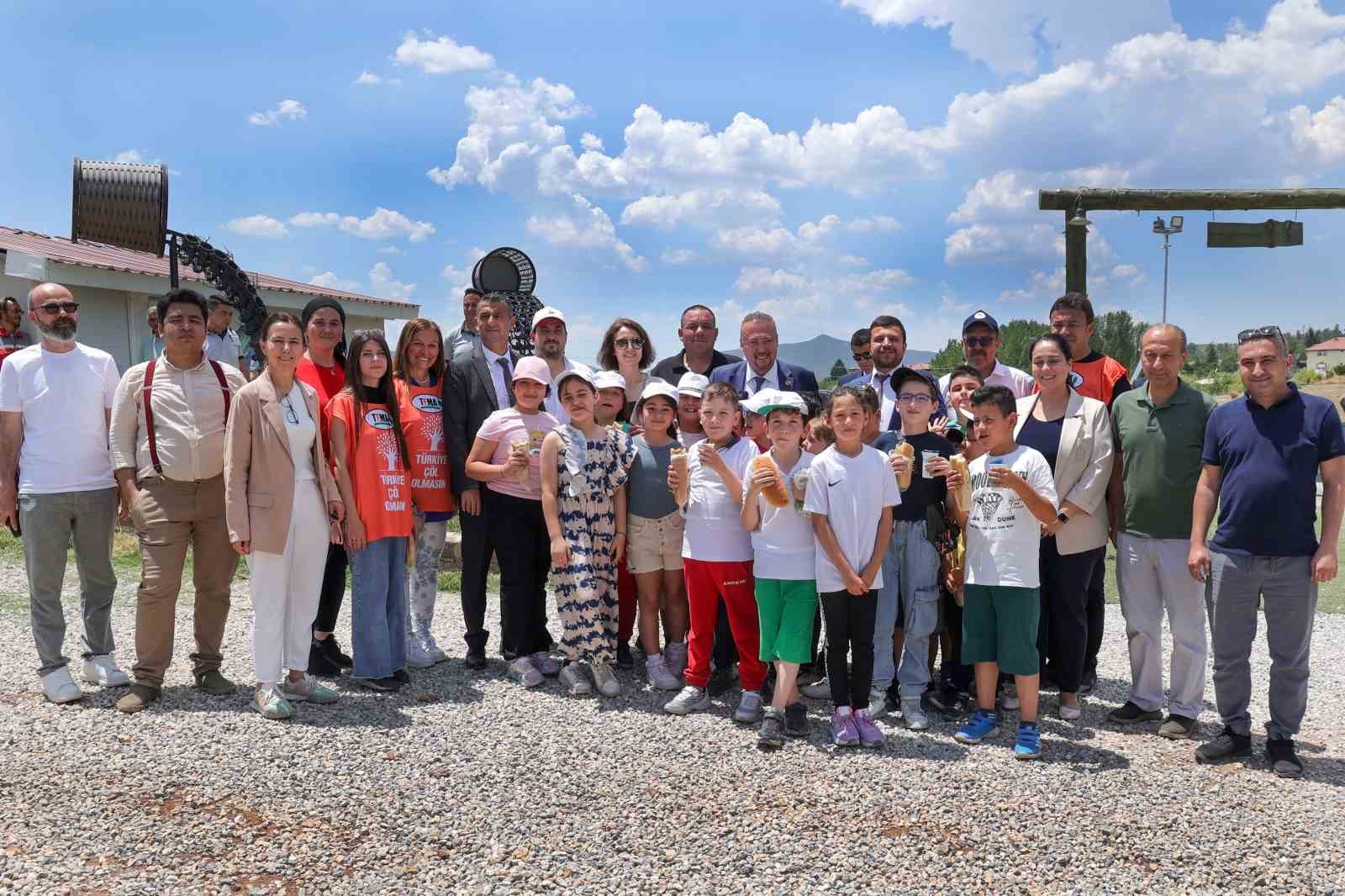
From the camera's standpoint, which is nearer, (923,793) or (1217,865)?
(1217,865)

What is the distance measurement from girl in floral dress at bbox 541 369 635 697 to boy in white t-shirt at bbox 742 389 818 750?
95cm

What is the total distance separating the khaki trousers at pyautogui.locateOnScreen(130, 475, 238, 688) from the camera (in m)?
4.86

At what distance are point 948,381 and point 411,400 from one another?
3.19 m

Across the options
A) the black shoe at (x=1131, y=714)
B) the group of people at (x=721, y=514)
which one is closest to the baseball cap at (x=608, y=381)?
the group of people at (x=721, y=514)

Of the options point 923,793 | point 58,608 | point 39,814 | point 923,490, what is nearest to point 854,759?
point 923,793

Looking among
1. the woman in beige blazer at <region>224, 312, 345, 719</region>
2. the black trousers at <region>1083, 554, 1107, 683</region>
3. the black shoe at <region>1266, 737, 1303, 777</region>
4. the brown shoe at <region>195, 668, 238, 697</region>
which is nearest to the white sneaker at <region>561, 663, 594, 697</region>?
the woman in beige blazer at <region>224, 312, 345, 719</region>

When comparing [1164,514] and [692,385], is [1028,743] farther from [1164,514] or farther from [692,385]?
[692,385]

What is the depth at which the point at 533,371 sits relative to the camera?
540cm

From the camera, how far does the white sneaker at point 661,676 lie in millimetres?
5273

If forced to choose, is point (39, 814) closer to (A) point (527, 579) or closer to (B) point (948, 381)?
(A) point (527, 579)

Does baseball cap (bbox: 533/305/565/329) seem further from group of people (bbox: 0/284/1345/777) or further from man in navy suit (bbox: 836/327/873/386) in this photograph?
man in navy suit (bbox: 836/327/873/386)

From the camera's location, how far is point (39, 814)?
3.71 metres

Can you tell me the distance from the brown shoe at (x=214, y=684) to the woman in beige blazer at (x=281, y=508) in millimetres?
324

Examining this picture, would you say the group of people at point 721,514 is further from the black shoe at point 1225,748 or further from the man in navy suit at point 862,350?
the man in navy suit at point 862,350
